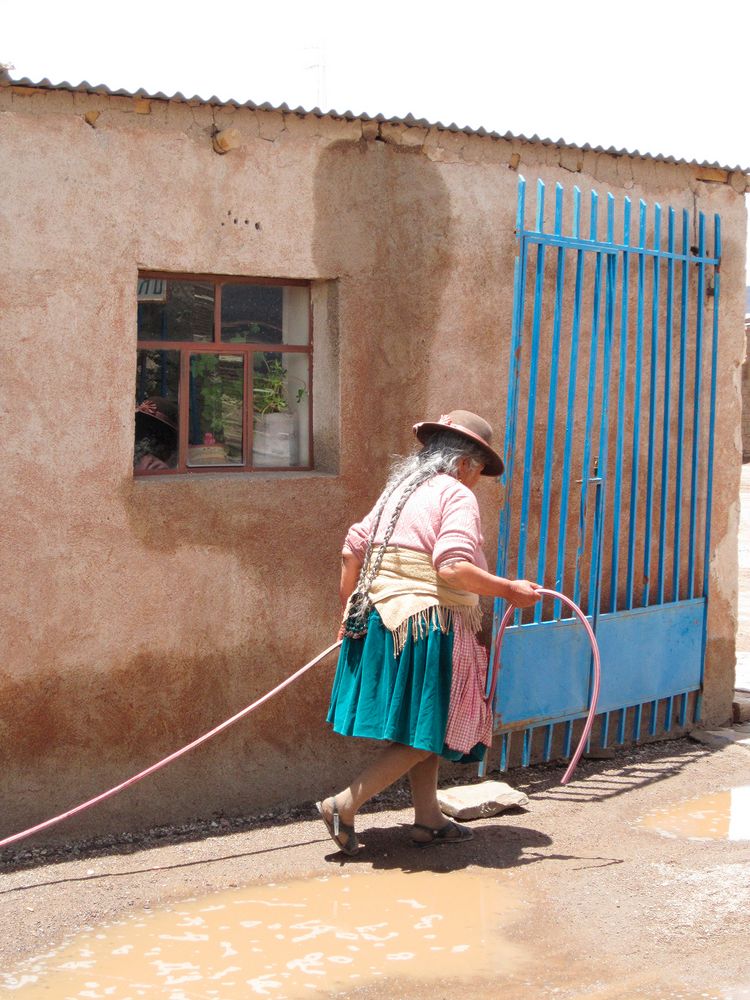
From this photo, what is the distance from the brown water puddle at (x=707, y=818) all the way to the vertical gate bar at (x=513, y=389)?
1059 millimetres

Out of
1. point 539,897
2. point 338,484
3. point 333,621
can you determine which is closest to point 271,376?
point 338,484

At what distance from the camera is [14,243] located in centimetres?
488

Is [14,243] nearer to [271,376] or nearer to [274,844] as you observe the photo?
[271,376]

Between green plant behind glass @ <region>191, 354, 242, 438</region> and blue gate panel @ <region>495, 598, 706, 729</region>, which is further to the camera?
blue gate panel @ <region>495, 598, 706, 729</region>

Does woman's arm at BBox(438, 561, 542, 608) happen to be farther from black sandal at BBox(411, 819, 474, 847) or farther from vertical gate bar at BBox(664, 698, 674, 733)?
vertical gate bar at BBox(664, 698, 674, 733)

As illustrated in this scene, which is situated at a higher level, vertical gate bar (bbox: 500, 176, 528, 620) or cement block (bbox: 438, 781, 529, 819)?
vertical gate bar (bbox: 500, 176, 528, 620)

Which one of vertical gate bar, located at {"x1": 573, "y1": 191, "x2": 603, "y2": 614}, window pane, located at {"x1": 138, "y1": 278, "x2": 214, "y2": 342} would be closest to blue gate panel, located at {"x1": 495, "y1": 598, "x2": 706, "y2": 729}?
vertical gate bar, located at {"x1": 573, "y1": 191, "x2": 603, "y2": 614}

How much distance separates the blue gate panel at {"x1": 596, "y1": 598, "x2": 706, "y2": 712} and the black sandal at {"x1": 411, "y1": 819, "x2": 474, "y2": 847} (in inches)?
58.0

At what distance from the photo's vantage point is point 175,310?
5508 mm

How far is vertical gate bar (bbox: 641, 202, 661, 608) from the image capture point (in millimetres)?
6457

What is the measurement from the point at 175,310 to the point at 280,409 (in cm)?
→ 68

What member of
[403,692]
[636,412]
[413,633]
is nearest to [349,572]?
[413,633]

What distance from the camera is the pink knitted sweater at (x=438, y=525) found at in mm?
4668

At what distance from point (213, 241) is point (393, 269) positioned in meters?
0.88
